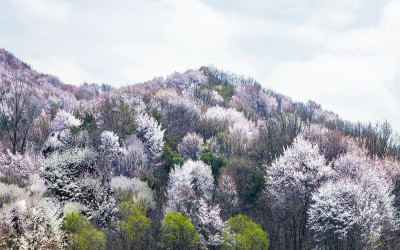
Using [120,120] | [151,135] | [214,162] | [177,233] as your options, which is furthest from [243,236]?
[120,120]

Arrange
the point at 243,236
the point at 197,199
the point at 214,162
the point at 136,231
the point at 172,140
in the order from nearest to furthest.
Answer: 1. the point at 136,231
2. the point at 243,236
3. the point at 197,199
4. the point at 214,162
5. the point at 172,140

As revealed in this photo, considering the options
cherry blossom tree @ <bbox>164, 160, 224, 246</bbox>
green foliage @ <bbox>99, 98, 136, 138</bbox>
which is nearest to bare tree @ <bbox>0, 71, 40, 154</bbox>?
green foliage @ <bbox>99, 98, 136, 138</bbox>

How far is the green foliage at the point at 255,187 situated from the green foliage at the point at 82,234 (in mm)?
17536

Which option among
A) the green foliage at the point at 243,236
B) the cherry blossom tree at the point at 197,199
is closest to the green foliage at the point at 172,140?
the cherry blossom tree at the point at 197,199

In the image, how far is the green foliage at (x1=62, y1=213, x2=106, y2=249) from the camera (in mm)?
32031

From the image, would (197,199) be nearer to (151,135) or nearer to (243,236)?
(243,236)

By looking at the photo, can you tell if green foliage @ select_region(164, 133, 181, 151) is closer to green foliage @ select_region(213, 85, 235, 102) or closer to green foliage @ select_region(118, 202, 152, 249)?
green foliage @ select_region(118, 202, 152, 249)

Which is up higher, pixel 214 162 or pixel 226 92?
pixel 226 92

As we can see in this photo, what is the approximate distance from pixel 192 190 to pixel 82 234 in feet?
42.7

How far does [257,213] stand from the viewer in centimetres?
4359

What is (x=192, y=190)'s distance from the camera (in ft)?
136

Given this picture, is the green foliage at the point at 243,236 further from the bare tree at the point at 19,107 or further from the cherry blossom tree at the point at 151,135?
the bare tree at the point at 19,107

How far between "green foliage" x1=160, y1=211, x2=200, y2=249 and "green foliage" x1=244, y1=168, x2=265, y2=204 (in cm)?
1091

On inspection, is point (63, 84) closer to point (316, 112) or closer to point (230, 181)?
point (316, 112)
